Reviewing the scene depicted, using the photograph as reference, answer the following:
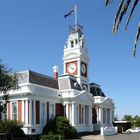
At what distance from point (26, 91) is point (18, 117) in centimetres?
333

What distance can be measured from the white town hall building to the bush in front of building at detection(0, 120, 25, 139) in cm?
172

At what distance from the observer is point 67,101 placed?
44281 mm

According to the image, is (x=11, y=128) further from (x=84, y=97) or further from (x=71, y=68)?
(x=71, y=68)

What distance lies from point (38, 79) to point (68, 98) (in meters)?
4.72

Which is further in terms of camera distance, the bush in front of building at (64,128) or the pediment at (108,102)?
the pediment at (108,102)

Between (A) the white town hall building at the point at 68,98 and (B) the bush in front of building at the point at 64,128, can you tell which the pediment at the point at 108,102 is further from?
(B) the bush in front of building at the point at 64,128

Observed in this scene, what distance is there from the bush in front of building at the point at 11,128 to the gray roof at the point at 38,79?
19.9 feet

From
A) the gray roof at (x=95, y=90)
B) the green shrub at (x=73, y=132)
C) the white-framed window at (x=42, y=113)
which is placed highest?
the gray roof at (x=95, y=90)

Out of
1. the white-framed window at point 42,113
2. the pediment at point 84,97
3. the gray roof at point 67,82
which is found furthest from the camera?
the gray roof at point 67,82

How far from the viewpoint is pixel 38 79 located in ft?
Result: 141

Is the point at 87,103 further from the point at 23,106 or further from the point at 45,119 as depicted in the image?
the point at 23,106

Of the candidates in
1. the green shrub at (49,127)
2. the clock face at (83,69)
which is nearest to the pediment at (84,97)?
the clock face at (83,69)

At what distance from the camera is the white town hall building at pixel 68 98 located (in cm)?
3909

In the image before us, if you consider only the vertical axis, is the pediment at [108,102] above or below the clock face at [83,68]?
below
